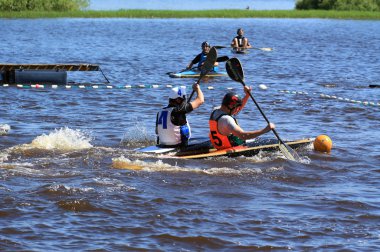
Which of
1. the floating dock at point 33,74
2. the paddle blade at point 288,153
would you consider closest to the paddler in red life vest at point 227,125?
the paddle blade at point 288,153

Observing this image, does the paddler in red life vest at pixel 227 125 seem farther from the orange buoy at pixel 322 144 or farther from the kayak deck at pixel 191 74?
the kayak deck at pixel 191 74

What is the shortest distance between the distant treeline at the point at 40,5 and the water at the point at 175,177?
3914 cm

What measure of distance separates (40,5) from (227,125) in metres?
55.3

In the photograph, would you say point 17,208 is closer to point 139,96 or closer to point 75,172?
point 75,172

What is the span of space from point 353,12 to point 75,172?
5978 cm

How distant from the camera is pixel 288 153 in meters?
14.3

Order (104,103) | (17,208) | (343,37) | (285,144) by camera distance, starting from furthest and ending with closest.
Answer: (343,37) < (104,103) < (285,144) < (17,208)

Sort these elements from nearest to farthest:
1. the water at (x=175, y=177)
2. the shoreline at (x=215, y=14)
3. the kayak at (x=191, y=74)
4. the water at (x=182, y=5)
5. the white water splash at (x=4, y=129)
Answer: the water at (x=175, y=177)
the white water splash at (x=4, y=129)
the kayak at (x=191, y=74)
the shoreline at (x=215, y=14)
the water at (x=182, y=5)

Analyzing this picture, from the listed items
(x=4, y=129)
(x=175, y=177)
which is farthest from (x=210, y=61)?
(x=4, y=129)

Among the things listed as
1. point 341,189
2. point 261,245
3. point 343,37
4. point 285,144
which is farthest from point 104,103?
point 343,37

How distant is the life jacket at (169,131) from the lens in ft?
45.6

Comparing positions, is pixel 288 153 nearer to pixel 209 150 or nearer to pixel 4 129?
pixel 209 150

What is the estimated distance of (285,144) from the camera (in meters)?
14.4

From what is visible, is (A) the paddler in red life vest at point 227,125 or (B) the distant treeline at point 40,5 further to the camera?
(B) the distant treeline at point 40,5
